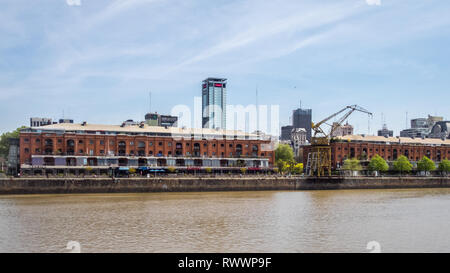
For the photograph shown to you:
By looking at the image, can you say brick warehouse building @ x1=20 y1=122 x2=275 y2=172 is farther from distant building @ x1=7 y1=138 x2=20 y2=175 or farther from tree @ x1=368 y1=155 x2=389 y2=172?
tree @ x1=368 y1=155 x2=389 y2=172

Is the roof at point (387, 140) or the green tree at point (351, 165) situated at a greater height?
the roof at point (387, 140)

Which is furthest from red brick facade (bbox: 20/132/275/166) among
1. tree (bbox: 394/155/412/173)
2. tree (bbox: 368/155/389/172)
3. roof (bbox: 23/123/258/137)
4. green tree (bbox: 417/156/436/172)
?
green tree (bbox: 417/156/436/172)

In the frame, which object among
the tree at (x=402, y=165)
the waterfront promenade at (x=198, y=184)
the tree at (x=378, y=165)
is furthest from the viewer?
the tree at (x=402, y=165)

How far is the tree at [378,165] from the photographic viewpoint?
11262 centimetres

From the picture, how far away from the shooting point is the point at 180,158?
313 ft

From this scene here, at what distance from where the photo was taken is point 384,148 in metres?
125

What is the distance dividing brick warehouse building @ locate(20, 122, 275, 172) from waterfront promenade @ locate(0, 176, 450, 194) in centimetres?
1725

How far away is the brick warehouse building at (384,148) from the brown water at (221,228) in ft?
237

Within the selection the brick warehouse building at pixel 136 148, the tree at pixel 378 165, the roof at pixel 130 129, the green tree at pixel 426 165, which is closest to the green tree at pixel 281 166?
the brick warehouse building at pixel 136 148

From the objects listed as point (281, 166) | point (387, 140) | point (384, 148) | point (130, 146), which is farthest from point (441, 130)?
point (130, 146)

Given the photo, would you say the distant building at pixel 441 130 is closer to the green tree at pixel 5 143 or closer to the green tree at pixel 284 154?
the green tree at pixel 284 154
